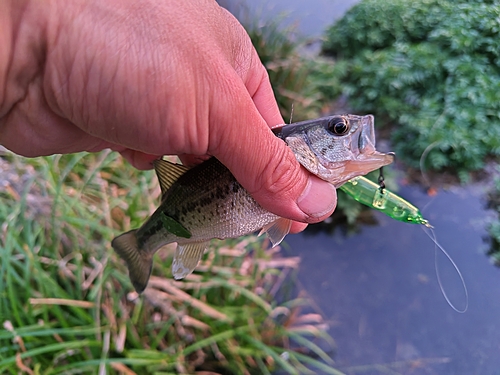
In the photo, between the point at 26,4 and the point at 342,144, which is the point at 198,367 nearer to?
the point at 342,144

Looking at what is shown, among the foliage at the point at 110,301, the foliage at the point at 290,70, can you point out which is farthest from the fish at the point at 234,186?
the foliage at the point at 290,70

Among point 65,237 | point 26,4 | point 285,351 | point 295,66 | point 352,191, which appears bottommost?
point 285,351

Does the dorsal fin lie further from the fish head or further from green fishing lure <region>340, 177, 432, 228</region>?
green fishing lure <region>340, 177, 432, 228</region>

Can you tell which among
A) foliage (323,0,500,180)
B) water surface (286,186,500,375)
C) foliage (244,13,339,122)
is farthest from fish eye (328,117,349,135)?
foliage (244,13,339,122)

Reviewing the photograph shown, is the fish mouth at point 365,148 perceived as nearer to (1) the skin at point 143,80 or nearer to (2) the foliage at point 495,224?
(1) the skin at point 143,80

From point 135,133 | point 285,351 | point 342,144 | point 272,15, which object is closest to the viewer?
point 135,133

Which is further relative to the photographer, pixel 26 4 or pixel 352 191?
pixel 352 191

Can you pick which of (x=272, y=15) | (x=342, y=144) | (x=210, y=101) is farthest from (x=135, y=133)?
(x=272, y=15)

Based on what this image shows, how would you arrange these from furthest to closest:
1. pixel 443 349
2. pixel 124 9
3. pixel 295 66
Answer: pixel 295 66, pixel 443 349, pixel 124 9

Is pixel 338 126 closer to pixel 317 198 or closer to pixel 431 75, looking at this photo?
pixel 317 198

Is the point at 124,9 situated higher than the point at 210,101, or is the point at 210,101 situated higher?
the point at 124,9
